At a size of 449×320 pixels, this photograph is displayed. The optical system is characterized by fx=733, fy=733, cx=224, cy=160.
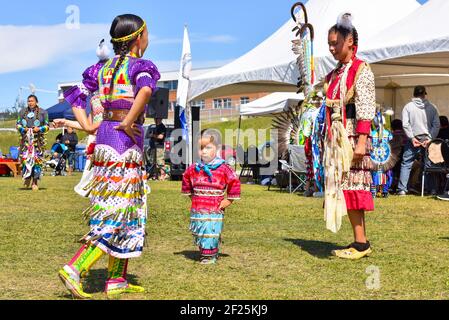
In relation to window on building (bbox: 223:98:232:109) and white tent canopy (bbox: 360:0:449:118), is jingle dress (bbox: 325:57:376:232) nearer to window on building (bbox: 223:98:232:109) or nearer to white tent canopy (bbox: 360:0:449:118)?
white tent canopy (bbox: 360:0:449:118)

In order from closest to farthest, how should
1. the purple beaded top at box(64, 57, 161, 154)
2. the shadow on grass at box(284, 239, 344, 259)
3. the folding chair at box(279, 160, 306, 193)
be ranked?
the purple beaded top at box(64, 57, 161, 154) → the shadow on grass at box(284, 239, 344, 259) → the folding chair at box(279, 160, 306, 193)

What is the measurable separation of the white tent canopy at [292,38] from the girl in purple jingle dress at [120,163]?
8078 millimetres

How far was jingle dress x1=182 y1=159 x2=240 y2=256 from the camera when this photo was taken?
5215mm

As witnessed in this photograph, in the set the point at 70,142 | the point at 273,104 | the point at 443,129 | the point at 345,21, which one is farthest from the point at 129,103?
the point at 70,142

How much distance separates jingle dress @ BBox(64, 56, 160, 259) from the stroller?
56.2 ft

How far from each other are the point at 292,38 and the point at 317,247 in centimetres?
900

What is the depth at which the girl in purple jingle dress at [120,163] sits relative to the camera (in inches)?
158

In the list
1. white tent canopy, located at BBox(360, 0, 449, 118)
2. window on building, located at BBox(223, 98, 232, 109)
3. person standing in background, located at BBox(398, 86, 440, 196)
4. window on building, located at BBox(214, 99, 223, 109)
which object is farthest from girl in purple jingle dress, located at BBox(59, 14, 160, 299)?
window on building, located at BBox(223, 98, 232, 109)

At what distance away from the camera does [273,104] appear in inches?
696

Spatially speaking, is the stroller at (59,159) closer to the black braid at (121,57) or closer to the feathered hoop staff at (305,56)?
the feathered hoop staff at (305,56)

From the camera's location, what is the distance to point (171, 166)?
57.8ft

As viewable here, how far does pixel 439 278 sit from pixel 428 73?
34.4 feet

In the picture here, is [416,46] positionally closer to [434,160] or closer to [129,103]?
[434,160]

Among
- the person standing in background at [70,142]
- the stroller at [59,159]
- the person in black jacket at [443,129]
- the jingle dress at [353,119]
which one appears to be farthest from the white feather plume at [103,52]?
the person standing in background at [70,142]
